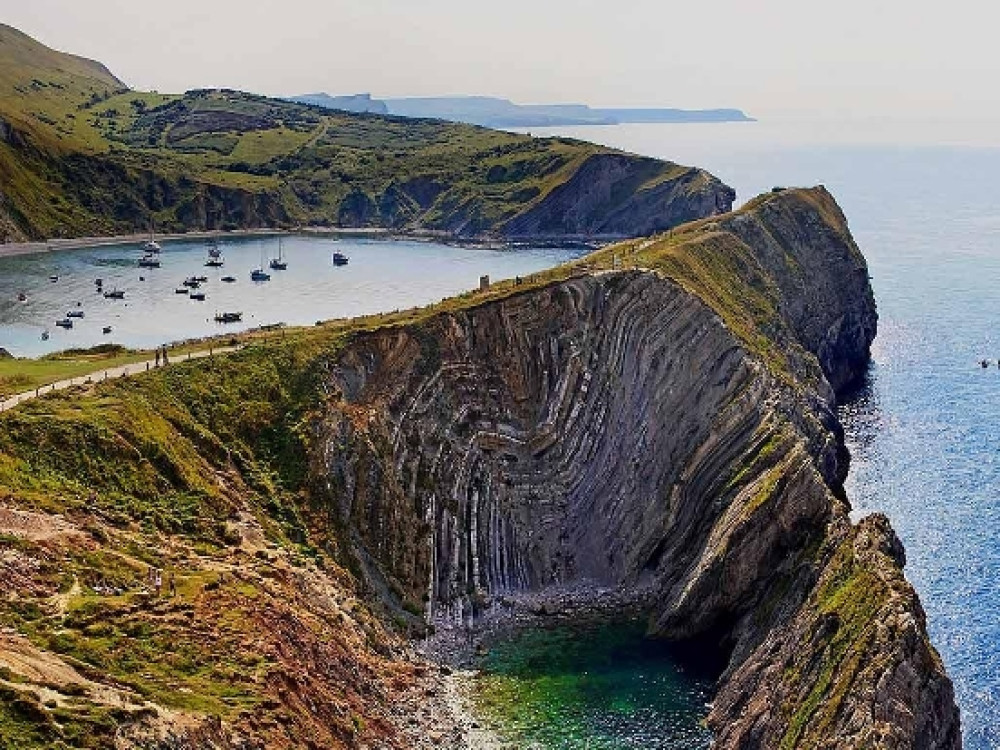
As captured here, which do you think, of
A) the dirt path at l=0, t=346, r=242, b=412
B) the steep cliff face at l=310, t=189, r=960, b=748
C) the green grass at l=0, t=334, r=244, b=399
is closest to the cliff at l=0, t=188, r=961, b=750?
the steep cliff face at l=310, t=189, r=960, b=748

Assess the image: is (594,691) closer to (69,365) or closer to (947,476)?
(69,365)

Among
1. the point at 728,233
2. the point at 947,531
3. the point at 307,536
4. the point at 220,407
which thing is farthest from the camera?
the point at 728,233

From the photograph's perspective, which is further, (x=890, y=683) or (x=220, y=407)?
(x=220, y=407)

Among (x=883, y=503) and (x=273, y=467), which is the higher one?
(x=273, y=467)

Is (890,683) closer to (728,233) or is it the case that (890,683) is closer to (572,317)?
(572,317)

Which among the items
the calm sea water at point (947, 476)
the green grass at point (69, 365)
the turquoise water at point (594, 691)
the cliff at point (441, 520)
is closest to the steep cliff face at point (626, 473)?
the cliff at point (441, 520)

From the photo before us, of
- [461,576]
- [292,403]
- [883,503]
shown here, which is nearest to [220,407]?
[292,403]

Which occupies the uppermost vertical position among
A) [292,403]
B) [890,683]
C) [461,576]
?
[292,403]
